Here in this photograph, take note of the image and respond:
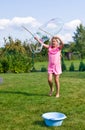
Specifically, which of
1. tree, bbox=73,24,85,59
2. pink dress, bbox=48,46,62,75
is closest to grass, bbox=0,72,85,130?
pink dress, bbox=48,46,62,75

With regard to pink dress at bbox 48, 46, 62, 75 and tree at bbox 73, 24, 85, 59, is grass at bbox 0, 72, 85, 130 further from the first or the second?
tree at bbox 73, 24, 85, 59

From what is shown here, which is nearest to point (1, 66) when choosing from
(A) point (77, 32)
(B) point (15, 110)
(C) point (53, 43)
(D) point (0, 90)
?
(D) point (0, 90)

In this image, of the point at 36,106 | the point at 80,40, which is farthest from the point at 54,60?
the point at 80,40

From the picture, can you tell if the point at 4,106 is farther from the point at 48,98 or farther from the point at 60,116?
the point at 60,116

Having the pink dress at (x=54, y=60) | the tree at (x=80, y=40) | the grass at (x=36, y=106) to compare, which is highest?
the tree at (x=80, y=40)

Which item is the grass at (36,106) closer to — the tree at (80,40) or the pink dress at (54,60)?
the pink dress at (54,60)

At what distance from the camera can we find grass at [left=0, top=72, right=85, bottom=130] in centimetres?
537

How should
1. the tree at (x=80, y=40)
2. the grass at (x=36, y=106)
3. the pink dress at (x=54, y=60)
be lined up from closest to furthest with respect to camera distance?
the grass at (x=36, y=106) < the pink dress at (x=54, y=60) < the tree at (x=80, y=40)

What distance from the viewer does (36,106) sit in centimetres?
678

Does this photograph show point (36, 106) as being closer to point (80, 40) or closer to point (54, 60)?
point (54, 60)

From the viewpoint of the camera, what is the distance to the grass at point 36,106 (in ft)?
17.6

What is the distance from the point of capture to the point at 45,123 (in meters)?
5.39

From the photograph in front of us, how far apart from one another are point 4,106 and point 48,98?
1244mm

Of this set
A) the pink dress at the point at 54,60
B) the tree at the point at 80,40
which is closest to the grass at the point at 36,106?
the pink dress at the point at 54,60
